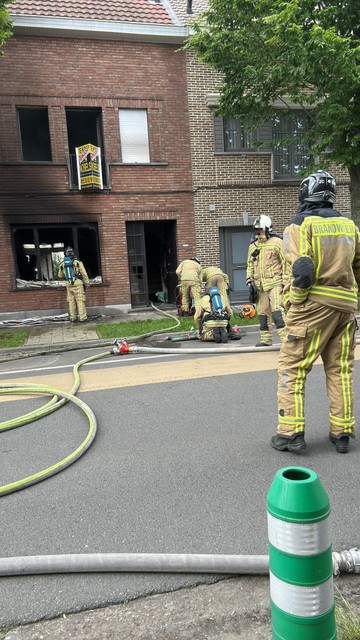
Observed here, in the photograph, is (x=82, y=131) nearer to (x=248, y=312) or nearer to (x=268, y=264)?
(x=248, y=312)

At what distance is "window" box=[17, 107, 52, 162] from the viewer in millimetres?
12805

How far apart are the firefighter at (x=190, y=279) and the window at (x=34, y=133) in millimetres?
5152

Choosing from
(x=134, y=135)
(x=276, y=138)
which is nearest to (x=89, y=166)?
(x=134, y=135)

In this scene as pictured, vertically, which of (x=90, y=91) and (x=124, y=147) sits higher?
(x=90, y=91)

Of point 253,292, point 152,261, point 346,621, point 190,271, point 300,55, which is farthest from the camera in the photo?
point 152,261

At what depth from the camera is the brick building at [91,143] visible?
1258 cm

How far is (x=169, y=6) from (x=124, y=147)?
4.59 m

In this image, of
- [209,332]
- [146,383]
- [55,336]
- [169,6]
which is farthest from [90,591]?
[169,6]

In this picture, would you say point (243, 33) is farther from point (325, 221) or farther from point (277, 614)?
point (277, 614)

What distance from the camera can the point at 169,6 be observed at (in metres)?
14.2

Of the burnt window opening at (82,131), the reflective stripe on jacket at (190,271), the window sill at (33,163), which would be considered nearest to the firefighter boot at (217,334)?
the reflective stripe on jacket at (190,271)

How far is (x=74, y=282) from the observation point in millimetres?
12227

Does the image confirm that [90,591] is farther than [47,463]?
No

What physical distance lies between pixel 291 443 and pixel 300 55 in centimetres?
806
